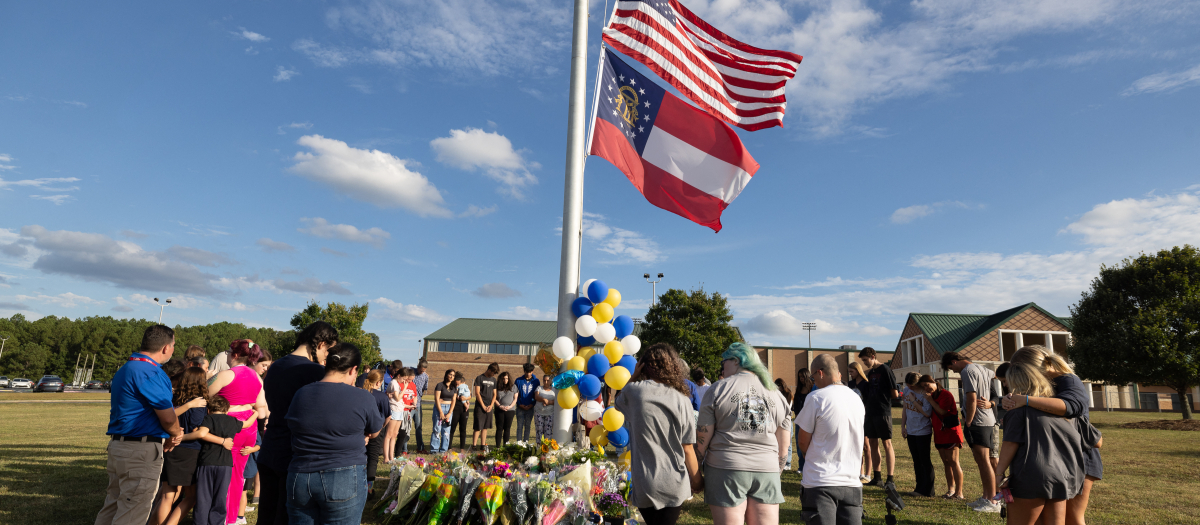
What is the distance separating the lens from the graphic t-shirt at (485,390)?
12.6 meters

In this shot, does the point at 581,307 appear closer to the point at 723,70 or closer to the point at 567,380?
the point at 567,380

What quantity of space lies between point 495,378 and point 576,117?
791 cm

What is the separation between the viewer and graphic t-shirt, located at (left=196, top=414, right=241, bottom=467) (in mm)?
5031

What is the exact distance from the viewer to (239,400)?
5371mm

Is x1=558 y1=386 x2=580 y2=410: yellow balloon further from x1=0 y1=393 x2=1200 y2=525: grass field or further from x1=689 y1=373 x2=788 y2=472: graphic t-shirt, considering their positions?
x1=689 y1=373 x2=788 y2=472: graphic t-shirt

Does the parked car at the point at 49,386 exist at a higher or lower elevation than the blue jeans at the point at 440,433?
lower

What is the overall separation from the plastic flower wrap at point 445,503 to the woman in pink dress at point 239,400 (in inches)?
75.0

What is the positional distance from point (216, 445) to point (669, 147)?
6.46 m

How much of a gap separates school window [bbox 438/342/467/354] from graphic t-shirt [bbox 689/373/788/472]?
5875 centimetres

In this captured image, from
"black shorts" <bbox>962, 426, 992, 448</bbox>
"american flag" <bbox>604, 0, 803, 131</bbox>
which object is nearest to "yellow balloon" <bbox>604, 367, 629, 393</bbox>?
"american flag" <bbox>604, 0, 803, 131</bbox>

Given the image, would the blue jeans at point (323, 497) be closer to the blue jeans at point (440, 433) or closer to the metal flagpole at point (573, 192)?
the metal flagpole at point (573, 192)

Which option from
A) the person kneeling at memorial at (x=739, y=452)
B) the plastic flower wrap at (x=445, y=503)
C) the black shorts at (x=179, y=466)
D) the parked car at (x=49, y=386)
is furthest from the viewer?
the parked car at (x=49, y=386)

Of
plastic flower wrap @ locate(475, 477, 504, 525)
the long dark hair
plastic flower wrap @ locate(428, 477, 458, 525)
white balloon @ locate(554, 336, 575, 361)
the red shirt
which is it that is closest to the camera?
the long dark hair

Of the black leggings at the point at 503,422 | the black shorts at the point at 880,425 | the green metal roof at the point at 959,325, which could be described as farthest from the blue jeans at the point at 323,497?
the green metal roof at the point at 959,325
